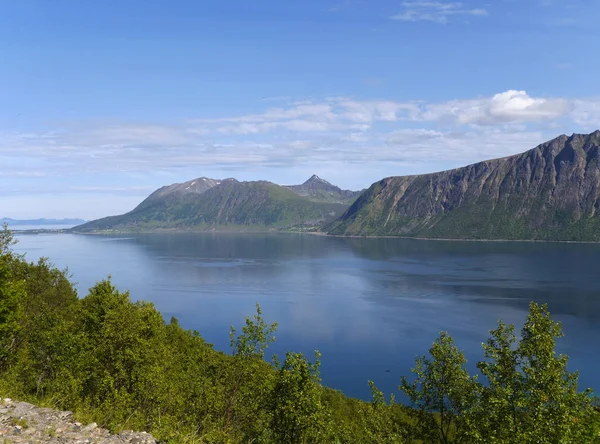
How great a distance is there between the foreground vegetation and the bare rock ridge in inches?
48.4

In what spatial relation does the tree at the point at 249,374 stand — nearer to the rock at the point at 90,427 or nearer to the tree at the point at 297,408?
the tree at the point at 297,408

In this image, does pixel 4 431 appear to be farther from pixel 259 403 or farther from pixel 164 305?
pixel 164 305

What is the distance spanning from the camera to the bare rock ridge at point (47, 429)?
18.5 metres

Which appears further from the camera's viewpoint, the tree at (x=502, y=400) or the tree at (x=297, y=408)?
the tree at (x=297, y=408)

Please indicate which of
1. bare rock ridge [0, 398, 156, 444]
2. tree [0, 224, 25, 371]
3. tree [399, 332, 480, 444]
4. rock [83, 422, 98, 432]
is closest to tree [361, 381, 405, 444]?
tree [399, 332, 480, 444]

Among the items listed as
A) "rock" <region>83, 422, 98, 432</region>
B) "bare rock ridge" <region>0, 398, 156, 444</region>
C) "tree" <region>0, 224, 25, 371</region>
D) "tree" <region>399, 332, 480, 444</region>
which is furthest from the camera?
"tree" <region>0, 224, 25, 371</region>

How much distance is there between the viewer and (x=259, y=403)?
1121 inches

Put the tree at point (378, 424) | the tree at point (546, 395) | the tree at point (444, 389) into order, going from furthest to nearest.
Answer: the tree at point (444, 389)
the tree at point (378, 424)
the tree at point (546, 395)

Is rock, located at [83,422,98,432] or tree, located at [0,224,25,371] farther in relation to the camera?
tree, located at [0,224,25,371]

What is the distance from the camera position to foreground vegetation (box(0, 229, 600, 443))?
22.5 metres

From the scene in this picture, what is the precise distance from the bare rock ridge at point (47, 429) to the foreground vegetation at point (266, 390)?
4.03ft

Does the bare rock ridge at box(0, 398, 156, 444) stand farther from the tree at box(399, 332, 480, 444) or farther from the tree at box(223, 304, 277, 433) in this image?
the tree at box(399, 332, 480, 444)

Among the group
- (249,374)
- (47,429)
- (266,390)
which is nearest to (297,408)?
(266,390)

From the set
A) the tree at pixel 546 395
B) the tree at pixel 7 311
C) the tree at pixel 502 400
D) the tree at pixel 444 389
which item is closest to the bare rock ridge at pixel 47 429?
the tree at pixel 502 400
